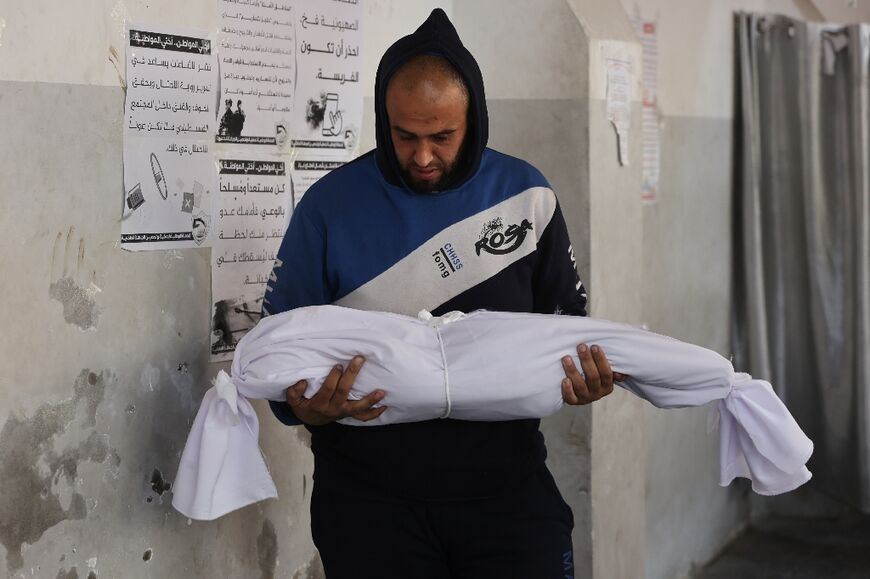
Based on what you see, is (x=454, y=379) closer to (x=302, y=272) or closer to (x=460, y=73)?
(x=302, y=272)

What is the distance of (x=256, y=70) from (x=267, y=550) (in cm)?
110

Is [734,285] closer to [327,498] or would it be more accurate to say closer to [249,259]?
[249,259]

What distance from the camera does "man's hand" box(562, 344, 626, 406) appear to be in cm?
207

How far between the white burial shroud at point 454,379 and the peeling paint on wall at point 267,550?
2.21ft

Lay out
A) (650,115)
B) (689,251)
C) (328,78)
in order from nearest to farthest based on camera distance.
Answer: (328,78), (650,115), (689,251)

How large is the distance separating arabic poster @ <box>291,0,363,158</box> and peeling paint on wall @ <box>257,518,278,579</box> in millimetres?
898

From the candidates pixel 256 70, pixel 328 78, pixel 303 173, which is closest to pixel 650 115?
pixel 328 78

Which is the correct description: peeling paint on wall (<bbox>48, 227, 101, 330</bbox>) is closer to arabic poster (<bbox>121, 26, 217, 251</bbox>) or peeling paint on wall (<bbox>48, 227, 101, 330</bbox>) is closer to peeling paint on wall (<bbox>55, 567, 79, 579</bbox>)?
arabic poster (<bbox>121, 26, 217, 251</bbox>)

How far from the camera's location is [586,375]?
6.84 ft

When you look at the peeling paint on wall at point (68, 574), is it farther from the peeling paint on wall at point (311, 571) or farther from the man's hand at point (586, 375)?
the man's hand at point (586, 375)

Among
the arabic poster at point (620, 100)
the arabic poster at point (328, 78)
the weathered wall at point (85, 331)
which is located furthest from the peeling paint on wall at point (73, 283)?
the arabic poster at point (620, 100)

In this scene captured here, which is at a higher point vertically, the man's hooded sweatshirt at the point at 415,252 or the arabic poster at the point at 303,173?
the arabic poster at the point at 303,173

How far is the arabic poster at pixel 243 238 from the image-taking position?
2588mm

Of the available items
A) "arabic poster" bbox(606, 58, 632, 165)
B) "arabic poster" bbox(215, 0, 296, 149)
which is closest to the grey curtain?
"arabic poster" bbox(606, 58, 632, 165)
